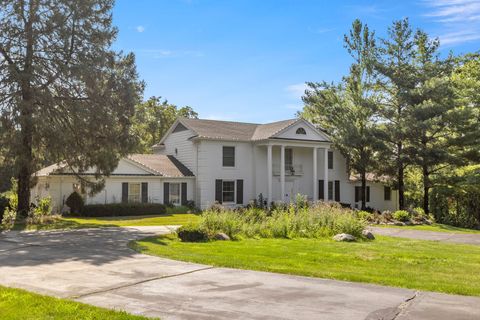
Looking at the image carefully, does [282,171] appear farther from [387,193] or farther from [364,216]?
[387,193]

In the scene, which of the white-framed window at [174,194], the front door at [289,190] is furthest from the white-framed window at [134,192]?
the front door at [289,190]

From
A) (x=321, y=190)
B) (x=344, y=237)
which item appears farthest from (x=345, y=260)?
(x=321, y=190)

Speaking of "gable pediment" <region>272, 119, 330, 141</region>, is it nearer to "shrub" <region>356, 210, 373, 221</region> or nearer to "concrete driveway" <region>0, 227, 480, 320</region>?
"shrub" <region>356, 210, 373, 221</region>

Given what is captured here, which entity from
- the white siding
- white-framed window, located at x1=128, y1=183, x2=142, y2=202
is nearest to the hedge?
white-framed window, located at x1=128, y1=183, x2=142, y2=202

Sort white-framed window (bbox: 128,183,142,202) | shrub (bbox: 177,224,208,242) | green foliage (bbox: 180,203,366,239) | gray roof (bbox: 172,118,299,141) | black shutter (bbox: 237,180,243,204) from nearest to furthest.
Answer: shrub (bbox: 177,224,208,242)
green foliage (bbox: 180,203,366,239)
white-framed window (bbox: 128,183,142,202)
gray roof (bbox: 172,118,299,141)
black shutter (bbox: 237,180,243,204)

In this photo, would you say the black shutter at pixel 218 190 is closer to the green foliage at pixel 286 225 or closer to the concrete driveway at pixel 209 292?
the green foliage at pixel 286 225

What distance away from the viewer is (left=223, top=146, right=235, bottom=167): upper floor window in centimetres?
3422

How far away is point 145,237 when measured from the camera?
1606 cm

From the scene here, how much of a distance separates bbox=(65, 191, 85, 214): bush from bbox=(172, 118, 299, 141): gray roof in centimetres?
904

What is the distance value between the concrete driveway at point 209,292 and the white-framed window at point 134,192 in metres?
20.0

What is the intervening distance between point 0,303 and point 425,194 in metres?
30.4

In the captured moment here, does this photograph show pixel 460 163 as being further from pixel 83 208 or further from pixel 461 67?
pixel 83 208

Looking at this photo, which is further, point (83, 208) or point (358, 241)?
point (83, 208)

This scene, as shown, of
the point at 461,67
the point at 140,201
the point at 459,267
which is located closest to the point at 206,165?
the point at 140,201
